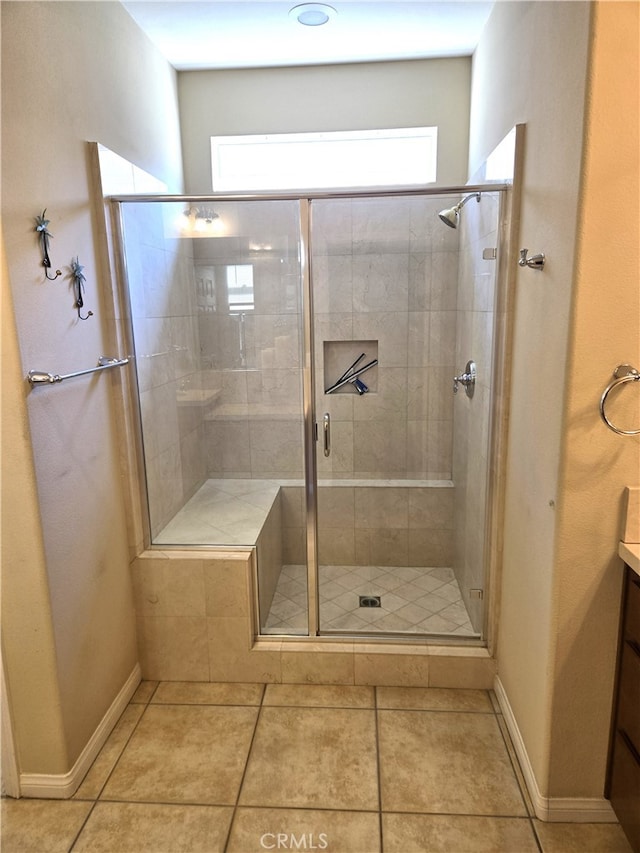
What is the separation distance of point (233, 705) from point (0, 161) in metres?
2.07

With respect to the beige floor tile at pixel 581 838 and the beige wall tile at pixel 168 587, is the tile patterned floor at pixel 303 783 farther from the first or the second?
the beige wall tile at pixel 168 587

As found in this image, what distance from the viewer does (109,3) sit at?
2107 mm

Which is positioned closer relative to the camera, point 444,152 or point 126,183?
point 126,183

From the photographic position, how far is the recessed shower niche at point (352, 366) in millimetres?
2873

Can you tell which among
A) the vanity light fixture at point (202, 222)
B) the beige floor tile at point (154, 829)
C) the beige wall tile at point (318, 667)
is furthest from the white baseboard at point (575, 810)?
the vanity light fixture at point (202, 222)

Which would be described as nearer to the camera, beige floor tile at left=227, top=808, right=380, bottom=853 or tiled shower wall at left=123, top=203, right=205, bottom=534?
beige floor tile at left=227, top=808, right=380, bottom=853

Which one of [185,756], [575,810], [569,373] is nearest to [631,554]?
[569,373]

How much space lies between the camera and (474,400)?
8.16ft

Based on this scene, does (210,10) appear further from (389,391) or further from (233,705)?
(233,705)

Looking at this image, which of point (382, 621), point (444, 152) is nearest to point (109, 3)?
point (444, 152)

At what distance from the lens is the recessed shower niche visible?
287cm

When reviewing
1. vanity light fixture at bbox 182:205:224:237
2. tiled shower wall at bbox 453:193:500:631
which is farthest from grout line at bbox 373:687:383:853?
vanity light fixture at bbox 182:205:224:237

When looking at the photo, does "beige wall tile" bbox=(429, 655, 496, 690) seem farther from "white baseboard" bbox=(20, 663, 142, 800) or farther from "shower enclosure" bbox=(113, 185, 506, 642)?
"white baseboard" bbox=(20, 663, 142, 800)

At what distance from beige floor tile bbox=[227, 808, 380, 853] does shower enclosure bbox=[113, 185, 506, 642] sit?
2.54 feet
